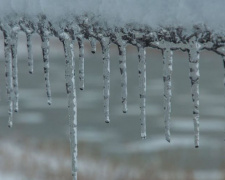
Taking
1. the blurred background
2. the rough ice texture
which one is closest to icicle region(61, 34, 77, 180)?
the rough ice texture

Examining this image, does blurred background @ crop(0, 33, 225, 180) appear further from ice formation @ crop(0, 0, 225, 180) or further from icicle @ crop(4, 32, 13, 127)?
ice formation @ crop(0, 0, 225, 180)

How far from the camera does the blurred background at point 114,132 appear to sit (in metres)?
6.55

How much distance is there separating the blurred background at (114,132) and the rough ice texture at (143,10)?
4.77m

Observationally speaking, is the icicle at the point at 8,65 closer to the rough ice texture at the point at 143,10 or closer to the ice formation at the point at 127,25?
the ice formation at the point at 127,25

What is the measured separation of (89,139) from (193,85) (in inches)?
275

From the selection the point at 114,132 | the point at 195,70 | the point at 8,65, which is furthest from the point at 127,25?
the point at 114,132

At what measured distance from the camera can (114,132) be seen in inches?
351

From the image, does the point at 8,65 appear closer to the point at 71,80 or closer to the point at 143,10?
the point at 71,80

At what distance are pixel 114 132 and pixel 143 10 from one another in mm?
7838

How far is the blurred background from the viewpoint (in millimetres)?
6551

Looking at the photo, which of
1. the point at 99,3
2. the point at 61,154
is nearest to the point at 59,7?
the point at 99,3

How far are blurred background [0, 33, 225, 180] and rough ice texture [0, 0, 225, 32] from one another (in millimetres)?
4773

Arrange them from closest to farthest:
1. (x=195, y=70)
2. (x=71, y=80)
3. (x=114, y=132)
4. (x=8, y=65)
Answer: (x=195, y=70), (x=71, y=80), (x=8, y=65), (x=114, y=132)

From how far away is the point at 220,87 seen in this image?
1090 cm
